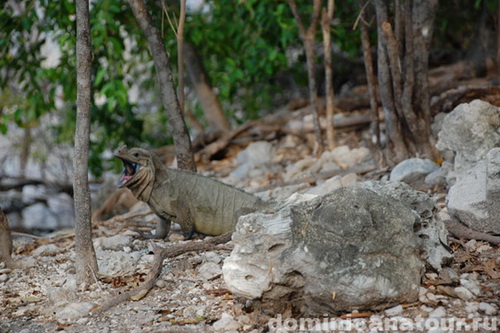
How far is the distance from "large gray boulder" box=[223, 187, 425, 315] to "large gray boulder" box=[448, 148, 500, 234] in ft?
3.62

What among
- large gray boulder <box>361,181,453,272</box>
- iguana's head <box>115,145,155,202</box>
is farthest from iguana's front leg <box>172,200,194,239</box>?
large gray boulder <box>361,181,453,272</box>

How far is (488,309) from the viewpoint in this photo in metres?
3.68

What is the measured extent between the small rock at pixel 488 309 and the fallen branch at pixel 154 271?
6.73 ft

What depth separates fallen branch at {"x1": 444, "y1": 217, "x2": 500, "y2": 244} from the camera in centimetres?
475

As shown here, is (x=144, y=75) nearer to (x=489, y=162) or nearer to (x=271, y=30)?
(x=271, y=30)

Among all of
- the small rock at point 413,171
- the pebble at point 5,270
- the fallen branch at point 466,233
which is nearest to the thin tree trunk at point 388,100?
the small rock at point 413,171

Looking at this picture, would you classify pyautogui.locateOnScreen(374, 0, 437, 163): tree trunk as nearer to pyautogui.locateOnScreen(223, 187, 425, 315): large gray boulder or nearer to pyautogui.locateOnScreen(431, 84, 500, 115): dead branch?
pyautogui.locateOnScreen(431, 84, 500, 115): dead branch

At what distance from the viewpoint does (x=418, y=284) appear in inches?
151

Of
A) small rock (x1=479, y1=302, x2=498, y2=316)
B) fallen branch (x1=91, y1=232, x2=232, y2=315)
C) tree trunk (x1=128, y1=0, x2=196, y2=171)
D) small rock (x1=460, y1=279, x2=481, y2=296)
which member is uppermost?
tree trunk (x1=128, y1=0, x2=196, y2=171)

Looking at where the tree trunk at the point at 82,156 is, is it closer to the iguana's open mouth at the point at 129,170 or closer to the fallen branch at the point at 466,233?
the iguana's open mouth at the point at 129,170

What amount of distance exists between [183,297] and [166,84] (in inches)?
112

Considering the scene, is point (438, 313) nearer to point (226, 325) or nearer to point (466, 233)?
point (226, 325)

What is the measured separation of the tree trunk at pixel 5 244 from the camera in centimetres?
550

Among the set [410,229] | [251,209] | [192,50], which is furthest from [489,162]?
[192,50]
